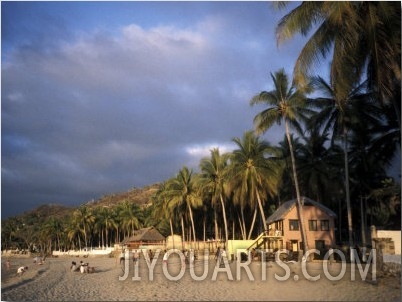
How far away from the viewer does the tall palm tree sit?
2739 cm

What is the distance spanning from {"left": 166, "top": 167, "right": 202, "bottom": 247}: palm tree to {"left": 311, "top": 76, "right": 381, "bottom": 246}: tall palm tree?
20319 mm

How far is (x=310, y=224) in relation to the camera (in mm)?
38281

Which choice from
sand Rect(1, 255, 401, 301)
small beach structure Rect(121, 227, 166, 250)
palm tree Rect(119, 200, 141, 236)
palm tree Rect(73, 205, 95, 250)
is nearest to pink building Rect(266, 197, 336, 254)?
sand Rect(1, 255, 401, 301)

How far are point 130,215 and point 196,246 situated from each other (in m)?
25.6

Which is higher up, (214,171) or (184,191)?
(214,171)

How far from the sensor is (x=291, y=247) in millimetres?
35156

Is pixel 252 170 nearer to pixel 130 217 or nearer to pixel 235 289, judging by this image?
pixel 235 289

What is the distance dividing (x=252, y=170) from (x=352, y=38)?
1929 centimetres

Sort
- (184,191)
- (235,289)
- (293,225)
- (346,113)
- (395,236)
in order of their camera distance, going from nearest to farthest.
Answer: (235,289), (395,236), (346,113), (293,225), (184,191)

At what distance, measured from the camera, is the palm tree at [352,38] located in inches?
638

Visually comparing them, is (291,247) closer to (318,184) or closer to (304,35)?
(318,184)

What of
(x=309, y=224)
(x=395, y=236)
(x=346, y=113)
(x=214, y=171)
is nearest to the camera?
(x=395, y=236)

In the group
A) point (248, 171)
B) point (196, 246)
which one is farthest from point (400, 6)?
point (196, 246)

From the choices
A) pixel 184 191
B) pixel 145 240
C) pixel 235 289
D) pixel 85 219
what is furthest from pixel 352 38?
pixel 85 219
